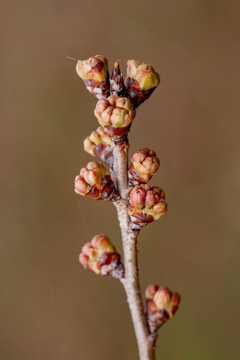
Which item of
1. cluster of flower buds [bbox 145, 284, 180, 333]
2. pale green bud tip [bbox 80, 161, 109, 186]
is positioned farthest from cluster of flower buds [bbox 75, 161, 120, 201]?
cluster of flower buds [bbox 145, 284, 180, 333]

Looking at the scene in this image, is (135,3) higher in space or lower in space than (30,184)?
higher

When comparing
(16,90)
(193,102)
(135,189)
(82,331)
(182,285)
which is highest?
(16,90)

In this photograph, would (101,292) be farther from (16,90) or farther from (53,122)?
(16,90)

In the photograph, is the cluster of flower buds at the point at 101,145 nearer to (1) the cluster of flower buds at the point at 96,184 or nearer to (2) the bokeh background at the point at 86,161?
(1) the cluster of flower buds at the point at 96,184

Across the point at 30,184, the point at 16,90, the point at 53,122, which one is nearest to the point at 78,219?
the point at 30,184

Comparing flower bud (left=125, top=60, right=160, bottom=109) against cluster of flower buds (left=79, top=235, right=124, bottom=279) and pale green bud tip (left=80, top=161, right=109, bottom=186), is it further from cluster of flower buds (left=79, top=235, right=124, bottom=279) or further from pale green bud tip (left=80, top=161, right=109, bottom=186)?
cluster of flower buds (left=79, top=235, right=124, bottom=279)
